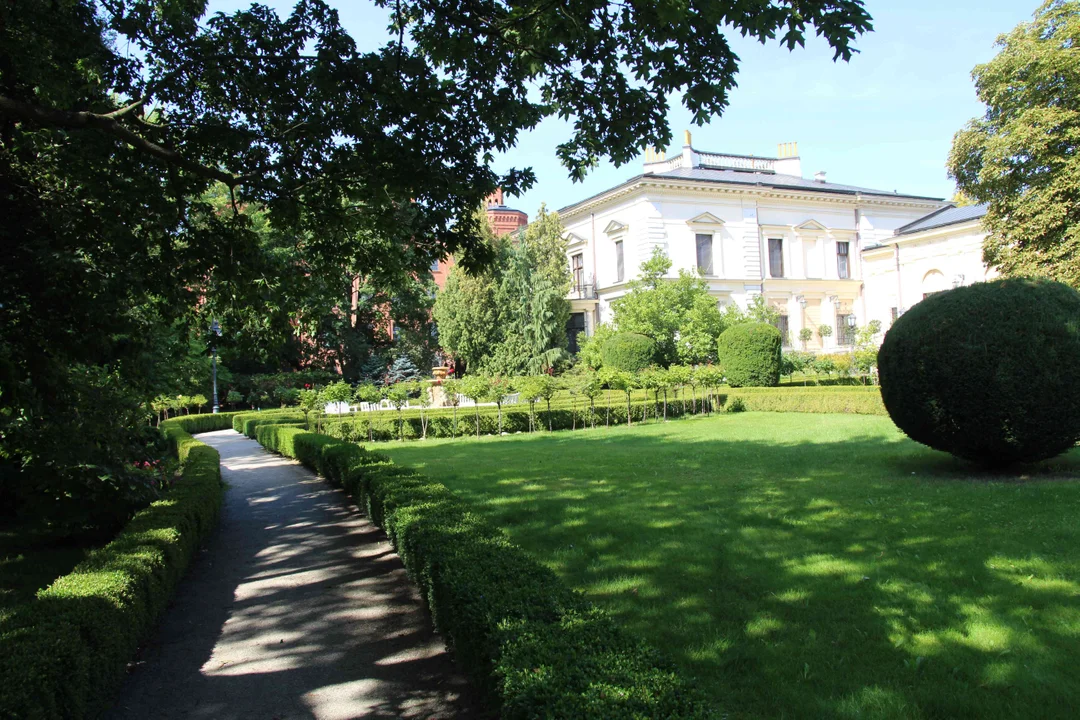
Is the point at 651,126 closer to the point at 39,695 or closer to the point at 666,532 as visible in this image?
the point at 666,532

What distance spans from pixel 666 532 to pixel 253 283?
5.31 m

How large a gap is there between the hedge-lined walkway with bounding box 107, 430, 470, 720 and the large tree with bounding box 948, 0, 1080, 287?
18.0 metres

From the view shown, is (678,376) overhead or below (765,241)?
below

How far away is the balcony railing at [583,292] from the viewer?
139ft

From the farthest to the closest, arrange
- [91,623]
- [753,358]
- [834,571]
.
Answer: [753,358] < [834,571] < [91,623]

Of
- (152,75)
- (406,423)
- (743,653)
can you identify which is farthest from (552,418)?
(743,653)

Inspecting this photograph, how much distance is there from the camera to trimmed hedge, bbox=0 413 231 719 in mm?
3328

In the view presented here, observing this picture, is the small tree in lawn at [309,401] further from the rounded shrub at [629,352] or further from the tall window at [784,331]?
the tall window at [784,331]

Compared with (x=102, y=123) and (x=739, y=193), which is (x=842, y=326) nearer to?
(x=739, y=193)

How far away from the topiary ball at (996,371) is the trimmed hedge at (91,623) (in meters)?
8.71

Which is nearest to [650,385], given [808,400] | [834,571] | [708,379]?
[708,379]

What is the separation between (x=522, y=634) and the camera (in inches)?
126

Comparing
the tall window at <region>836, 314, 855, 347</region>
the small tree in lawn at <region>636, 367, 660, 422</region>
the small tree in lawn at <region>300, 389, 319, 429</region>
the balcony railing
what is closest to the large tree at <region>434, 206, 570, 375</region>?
the balcony railing

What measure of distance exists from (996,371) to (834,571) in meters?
4.68
